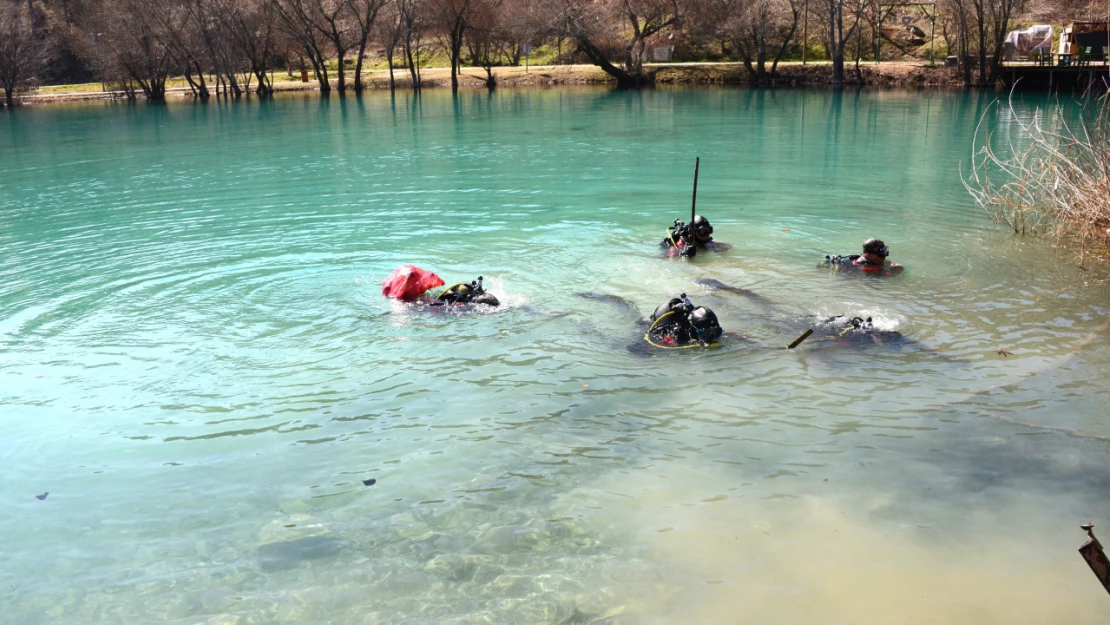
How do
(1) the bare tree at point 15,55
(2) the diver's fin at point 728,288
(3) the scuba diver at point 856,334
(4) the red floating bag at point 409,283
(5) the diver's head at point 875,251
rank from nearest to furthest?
(3) the scuba diver at point 856,334
(4) the red floating bag at point 409,283
(2) the diver's fin at point 728,288
(5) the diver's head at point 875,251
(1) the bare tree at point 15,55

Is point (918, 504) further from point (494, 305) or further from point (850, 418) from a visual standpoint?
point (494, 305)

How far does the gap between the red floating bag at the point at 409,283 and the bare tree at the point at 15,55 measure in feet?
218

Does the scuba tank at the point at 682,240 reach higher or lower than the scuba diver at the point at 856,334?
higher

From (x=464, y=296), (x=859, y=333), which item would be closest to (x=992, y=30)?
(x=859, y=333)

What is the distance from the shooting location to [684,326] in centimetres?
1007

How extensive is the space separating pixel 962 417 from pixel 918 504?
1.85 m

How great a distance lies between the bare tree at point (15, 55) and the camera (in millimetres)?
64438

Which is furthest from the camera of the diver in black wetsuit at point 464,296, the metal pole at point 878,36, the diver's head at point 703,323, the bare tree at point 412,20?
the bare tree at point 412,20

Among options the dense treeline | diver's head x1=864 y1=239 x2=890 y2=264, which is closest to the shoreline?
the dense treeline

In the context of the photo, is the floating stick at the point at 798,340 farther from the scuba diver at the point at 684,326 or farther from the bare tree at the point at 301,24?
the bare tree at the point at 301,24

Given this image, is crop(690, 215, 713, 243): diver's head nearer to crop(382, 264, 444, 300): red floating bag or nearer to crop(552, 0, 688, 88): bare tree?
crop(382, 264, 444, 300): red floating bag

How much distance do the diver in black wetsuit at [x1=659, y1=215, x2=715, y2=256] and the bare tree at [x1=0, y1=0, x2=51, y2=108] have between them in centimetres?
6720

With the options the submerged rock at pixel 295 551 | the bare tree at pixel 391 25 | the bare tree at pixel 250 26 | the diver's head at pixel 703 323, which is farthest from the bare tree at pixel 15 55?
the submerged rock at pixel 295 551

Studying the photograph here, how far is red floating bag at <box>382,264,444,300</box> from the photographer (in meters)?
12.0
